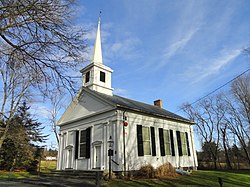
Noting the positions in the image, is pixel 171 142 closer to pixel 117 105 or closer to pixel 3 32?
pixel 117 105

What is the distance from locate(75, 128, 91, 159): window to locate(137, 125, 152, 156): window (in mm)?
4431

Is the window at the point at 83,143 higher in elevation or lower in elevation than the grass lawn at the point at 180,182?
higher

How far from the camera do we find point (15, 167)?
2791cm

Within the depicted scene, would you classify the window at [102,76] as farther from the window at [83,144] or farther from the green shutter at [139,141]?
the green shutter at [139,141]

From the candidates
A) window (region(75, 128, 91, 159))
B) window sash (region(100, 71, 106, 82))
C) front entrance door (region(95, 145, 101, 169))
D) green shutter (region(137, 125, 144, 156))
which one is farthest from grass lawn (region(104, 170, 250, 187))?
window sash (region(100, 71, 106, 82))

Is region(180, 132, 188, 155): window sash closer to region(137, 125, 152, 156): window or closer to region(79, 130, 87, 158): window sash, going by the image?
region(137, 125, 152, 156): window

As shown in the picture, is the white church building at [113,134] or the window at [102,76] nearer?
the white church building at [113,134]

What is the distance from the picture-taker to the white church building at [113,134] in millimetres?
15367

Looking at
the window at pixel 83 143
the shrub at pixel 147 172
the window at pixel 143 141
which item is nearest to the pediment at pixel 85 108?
the window at pixel 83 143

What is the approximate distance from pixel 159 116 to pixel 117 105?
5623mm

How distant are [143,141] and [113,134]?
2.98m


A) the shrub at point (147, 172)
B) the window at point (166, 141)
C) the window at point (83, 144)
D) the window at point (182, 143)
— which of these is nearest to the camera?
the shrub at point (147, 172)

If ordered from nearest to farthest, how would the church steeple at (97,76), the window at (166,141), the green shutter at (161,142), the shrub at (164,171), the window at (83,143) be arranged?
the shrub at (164,171) → the window at (83,143) → the green shutter at (161,142) → the window at (166,141) → the church steeple at (97,76)

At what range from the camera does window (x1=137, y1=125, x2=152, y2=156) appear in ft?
53.4
